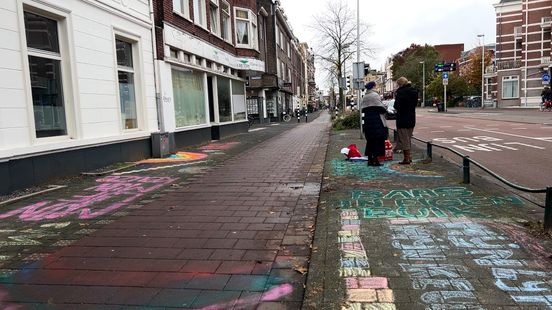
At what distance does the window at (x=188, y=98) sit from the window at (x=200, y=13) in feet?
6.74

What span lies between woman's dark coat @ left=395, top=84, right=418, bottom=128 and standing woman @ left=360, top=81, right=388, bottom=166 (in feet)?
1.15

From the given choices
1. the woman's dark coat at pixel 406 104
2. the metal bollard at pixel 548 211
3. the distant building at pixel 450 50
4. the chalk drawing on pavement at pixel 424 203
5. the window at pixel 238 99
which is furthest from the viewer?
the distant building at pixel 450 50

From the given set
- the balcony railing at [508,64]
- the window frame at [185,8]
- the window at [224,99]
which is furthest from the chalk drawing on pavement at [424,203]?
the balcony railing at [508,64]

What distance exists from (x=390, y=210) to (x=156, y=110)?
954 cm

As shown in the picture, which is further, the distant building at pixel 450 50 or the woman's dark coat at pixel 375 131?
the distant building at pixel 450 50

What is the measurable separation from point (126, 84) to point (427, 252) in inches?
400

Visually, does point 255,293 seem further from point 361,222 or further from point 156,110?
point 156,110

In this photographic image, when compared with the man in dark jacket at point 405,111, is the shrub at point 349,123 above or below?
below

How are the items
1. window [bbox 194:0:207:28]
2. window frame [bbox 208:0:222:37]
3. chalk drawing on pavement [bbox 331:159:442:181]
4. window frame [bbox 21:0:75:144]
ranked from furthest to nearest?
window frame [bbox 208:0:222:37]
window [bbox 194:0:207:28]
chalk drawing on pavement [bbox 331:159:442:181]
window frame [bbox 21:0:75:144]

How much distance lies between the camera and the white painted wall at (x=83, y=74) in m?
7.88

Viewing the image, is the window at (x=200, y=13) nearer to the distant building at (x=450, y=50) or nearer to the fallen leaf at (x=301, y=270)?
the fallen leaf at (x=301, y=270)

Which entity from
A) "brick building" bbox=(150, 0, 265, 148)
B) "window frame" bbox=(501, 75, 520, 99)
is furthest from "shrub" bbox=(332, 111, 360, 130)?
"window frame" bbox=(501, 75, 520, 99)

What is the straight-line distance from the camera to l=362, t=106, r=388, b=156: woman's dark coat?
9961 millimetres

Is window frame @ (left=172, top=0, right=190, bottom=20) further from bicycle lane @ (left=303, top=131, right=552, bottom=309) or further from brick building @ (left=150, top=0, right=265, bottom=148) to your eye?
bicycle lane @ (left=303, top=131, right=552, bottom=309)
